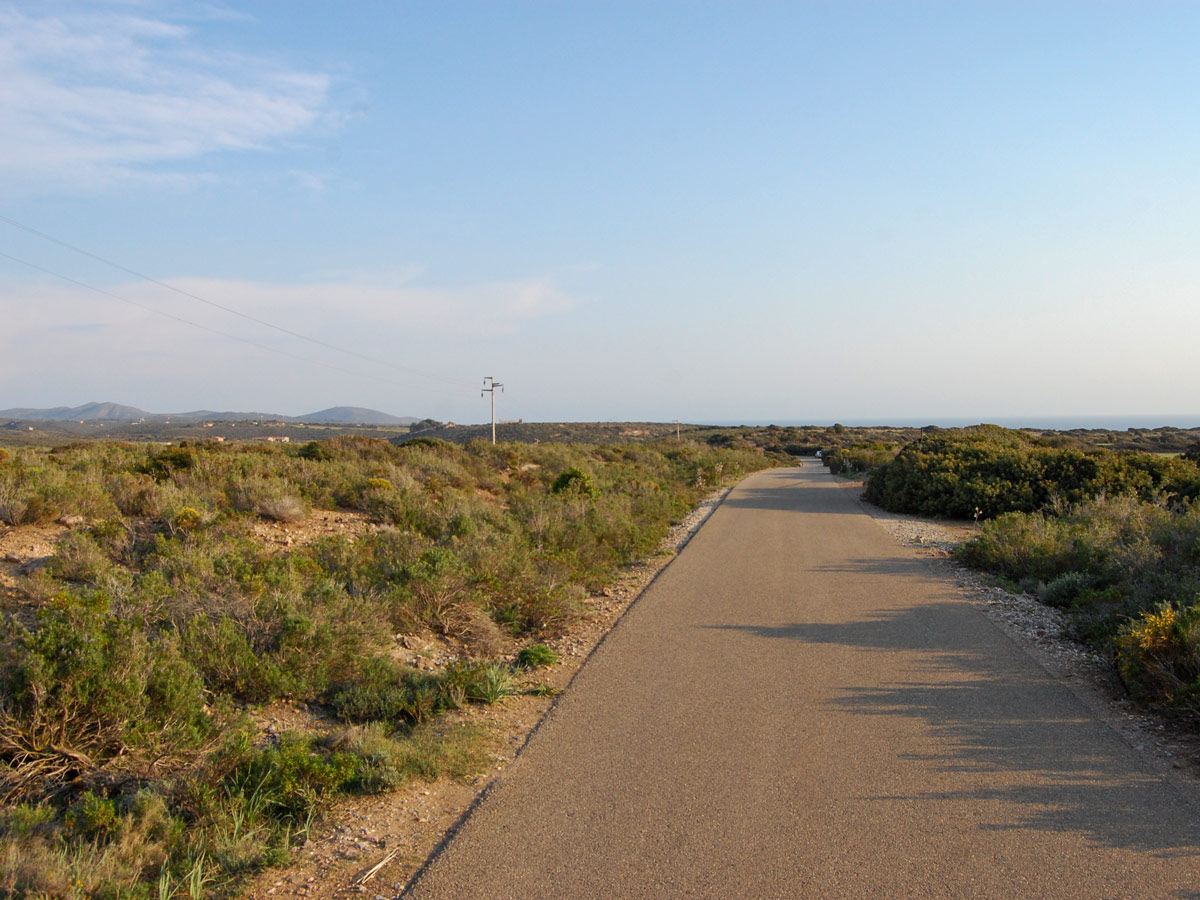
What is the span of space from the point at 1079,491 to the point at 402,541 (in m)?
16.7

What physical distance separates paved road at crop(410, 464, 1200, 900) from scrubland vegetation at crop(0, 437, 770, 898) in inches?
35.8

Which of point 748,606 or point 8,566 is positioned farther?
point 748,606

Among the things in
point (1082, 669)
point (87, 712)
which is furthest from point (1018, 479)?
point (87, 712)

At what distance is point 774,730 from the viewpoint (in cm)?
555

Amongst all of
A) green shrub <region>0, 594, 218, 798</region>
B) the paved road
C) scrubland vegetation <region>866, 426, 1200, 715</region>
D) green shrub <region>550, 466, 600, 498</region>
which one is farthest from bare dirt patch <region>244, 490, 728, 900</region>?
green shrub <region>550, 466, 600, 498</region>

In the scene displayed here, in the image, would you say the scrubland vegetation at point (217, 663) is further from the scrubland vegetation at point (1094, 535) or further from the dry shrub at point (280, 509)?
the scrubland vegetation at point (1094, 535)

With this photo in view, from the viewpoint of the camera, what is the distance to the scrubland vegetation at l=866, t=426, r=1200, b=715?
240 inches

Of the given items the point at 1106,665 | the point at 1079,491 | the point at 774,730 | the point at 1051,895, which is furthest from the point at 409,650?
the point at 1079,491

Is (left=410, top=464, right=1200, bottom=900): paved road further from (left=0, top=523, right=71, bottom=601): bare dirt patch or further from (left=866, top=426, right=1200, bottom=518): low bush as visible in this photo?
(left=866, top=426, right=1200, bottom=518): low bush

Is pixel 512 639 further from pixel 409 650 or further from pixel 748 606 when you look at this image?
pixel 748 606

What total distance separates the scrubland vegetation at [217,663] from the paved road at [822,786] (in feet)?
2.99

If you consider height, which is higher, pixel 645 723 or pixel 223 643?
pixel 223 643

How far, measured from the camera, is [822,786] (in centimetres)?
464

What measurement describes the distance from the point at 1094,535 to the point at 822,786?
8396 millimetres
